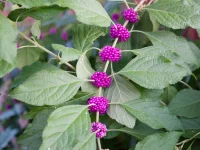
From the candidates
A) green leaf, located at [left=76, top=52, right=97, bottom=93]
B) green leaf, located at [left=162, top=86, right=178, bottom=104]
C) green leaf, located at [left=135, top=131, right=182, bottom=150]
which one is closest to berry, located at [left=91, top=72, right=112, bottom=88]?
green leaf, located at [left=76, top=52, right=97, bottom=93]

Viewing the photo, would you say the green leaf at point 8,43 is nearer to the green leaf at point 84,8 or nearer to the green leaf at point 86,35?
the green leaf at point 84,8

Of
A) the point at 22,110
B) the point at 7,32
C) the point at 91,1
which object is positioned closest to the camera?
the point at 7,32

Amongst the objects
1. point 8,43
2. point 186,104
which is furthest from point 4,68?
point 186,104

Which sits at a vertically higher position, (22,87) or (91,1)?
(91,1)

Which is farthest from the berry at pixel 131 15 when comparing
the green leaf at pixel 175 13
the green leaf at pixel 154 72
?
the green leaf at pixel 154 72

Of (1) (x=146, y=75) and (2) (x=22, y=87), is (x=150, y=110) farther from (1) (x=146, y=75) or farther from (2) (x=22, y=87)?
(2) (x=22, y=87)

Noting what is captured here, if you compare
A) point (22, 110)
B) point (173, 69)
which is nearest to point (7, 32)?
point (173, 69)
